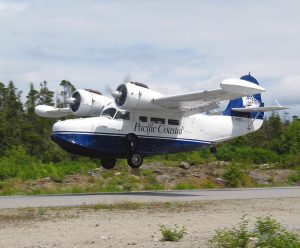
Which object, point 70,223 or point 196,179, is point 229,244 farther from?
point 196,179

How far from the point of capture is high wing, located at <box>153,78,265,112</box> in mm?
24406

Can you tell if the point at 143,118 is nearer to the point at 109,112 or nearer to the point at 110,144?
the point at 109,112

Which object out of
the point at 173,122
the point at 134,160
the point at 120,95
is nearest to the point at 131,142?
the point at 134,160

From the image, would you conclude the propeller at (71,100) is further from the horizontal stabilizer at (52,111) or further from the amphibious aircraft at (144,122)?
the horizontal stabilizer at (52,111)

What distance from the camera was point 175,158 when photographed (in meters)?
61.5

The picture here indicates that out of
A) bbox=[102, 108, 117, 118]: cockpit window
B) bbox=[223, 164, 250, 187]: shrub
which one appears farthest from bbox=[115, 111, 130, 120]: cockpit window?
bbox=[223, 164, 250, 187]: shrub

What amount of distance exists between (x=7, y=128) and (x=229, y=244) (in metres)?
52.3

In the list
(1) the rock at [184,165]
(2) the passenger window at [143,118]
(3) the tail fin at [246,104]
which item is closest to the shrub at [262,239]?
(2) the passenger window at [143,118]

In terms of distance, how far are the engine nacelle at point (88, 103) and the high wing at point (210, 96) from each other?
406 cm

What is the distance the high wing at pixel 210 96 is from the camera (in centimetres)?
2441

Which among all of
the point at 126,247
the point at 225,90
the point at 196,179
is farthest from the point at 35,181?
the point at 126,247

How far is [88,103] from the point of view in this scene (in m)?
31.0

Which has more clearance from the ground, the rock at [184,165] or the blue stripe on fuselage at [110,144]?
the blue stripe on fuselage at [110,144]

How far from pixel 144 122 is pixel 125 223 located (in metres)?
14.1
